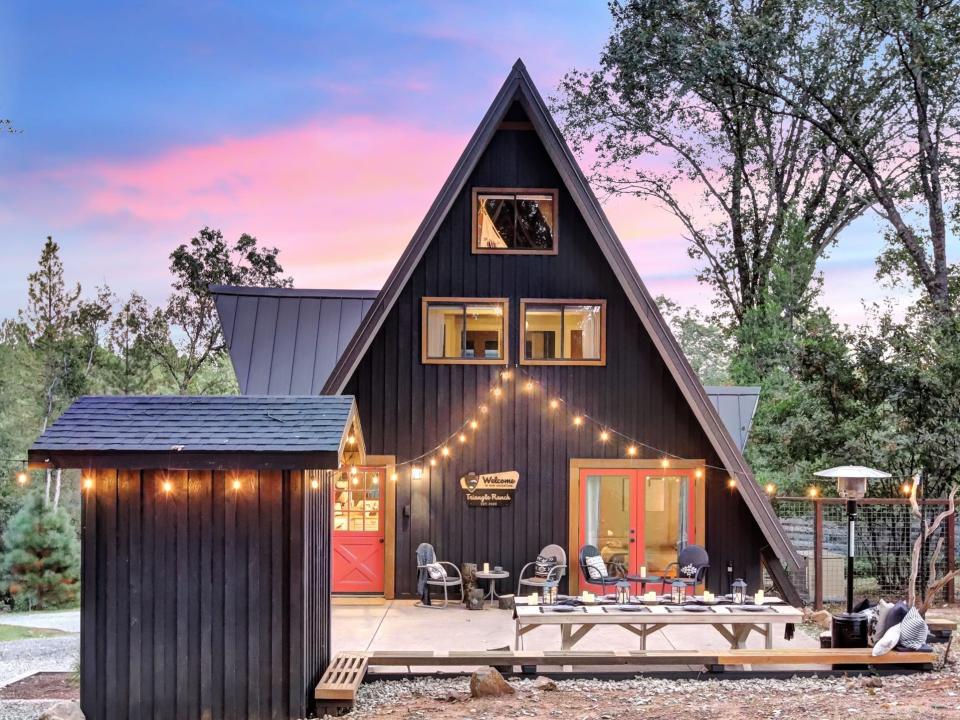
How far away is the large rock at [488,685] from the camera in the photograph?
702 centimetres

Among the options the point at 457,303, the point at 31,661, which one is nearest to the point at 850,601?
the point at 457,303

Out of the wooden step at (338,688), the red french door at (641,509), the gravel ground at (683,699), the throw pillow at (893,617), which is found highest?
the red french door at (641,509)

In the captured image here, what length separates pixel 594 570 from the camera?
34.6 ft

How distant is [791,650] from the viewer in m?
Answer: 7.84

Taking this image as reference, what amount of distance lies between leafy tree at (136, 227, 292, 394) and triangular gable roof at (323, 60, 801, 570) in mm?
19614

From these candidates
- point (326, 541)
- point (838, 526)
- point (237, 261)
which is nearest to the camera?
point (326, 541)

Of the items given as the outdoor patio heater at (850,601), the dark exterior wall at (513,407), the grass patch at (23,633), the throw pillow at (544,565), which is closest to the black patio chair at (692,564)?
the dark exterior wall at (513,407)

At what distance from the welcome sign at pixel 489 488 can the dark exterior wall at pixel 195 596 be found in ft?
15.9

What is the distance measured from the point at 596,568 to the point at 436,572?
2.15 m

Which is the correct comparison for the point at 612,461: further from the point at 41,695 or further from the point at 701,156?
the point at 701,156

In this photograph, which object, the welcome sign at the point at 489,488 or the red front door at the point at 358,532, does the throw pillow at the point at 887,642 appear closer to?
the welcome sign at the point at 489,488

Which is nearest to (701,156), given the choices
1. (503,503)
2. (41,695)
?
(503,503)

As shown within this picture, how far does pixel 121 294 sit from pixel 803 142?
24329 millimetres

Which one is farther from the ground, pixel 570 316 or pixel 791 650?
pixel 570 316
